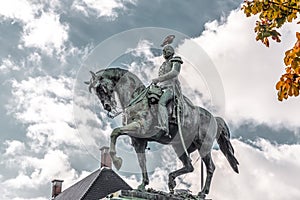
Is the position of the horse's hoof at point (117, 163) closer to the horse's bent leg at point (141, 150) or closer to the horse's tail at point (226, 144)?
the horse's bent leg at point (141, 150)

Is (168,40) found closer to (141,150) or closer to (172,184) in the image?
(141,150)

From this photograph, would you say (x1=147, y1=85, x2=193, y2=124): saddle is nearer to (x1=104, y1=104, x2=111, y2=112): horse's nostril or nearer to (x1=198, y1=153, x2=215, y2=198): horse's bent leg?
(x1=104, y1=104, x2=111, y2=112): horse's nostril

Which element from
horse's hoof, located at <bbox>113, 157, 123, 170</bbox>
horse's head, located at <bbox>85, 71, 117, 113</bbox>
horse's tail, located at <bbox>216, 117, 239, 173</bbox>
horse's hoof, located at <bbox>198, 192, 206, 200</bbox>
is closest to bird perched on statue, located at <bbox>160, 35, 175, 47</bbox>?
horse's head, located at <bbox>85, 71, 117, 113</bbox>

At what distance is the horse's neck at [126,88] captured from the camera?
31.9ft

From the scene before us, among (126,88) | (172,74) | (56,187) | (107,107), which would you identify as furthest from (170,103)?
(56,187)

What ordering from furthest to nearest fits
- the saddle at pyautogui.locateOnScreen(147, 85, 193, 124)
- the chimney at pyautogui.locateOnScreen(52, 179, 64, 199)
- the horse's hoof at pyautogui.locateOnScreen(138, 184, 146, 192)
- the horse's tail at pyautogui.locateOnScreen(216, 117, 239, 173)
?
the chimney at pyautogui.locateOnScreen(52, 179, 64, 199), the horse's tail at pyautogui.locateOnScreen(216, 117, 239, 173), the saddle at pyautogui.locateOnScreen(147, 85, 193, 124), the horse's hoof at pyautogui.locateOnScreen(138, 184, 146, 192)

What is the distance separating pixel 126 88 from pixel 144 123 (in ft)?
2.40

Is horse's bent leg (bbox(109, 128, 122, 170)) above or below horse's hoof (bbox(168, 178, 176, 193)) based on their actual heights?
above

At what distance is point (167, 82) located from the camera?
386 inches

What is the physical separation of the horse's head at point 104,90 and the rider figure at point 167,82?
2.34 feet

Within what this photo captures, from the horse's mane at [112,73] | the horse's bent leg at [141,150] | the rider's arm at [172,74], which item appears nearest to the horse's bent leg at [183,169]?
the horse's bent leg at [141,150]

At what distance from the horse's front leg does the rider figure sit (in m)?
0.38

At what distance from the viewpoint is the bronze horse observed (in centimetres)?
938

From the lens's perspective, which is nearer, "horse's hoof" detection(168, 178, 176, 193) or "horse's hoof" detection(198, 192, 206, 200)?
"horse's hoof" detection(168, 178, 176, 193)
